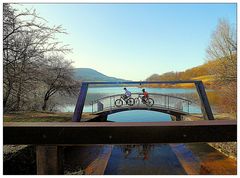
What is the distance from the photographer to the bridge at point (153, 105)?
15.4 m

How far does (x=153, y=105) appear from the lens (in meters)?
16.0

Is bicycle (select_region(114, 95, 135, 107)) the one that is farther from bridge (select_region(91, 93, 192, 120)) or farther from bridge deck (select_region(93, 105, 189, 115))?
bridge deck (select_region(93, 105, 189, 115))

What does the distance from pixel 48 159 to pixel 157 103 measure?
1519cm

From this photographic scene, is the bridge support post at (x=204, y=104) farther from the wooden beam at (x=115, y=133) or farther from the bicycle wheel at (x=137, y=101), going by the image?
the bicycle wheel at (x=137, y=101)

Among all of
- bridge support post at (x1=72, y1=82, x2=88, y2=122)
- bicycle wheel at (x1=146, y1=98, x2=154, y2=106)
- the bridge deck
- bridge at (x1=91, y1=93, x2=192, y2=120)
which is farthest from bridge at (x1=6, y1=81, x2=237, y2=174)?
bicycle wheel at (x1=146, y1=98, x2=154, y2=106)

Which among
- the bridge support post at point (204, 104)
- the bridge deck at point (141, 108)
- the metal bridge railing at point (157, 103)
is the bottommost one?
the bridge deck at point (141, 108)

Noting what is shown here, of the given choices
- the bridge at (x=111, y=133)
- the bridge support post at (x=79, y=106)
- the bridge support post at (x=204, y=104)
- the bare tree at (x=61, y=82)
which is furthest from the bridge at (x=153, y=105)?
the bridge at (x=111, y=133)

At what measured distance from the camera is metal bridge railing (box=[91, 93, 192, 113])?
1567cm

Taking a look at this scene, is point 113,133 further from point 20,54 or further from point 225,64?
point 225,64

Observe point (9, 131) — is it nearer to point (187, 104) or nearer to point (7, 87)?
point (7, 87)

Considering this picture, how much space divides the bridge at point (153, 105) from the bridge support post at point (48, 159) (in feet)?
44.9

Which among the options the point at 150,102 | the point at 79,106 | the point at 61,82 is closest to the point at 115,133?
the point at 79,106

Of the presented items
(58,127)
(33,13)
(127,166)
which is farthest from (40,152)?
(33,13)

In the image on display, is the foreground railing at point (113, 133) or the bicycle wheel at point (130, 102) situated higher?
the foreground railing at point (113, 133)
